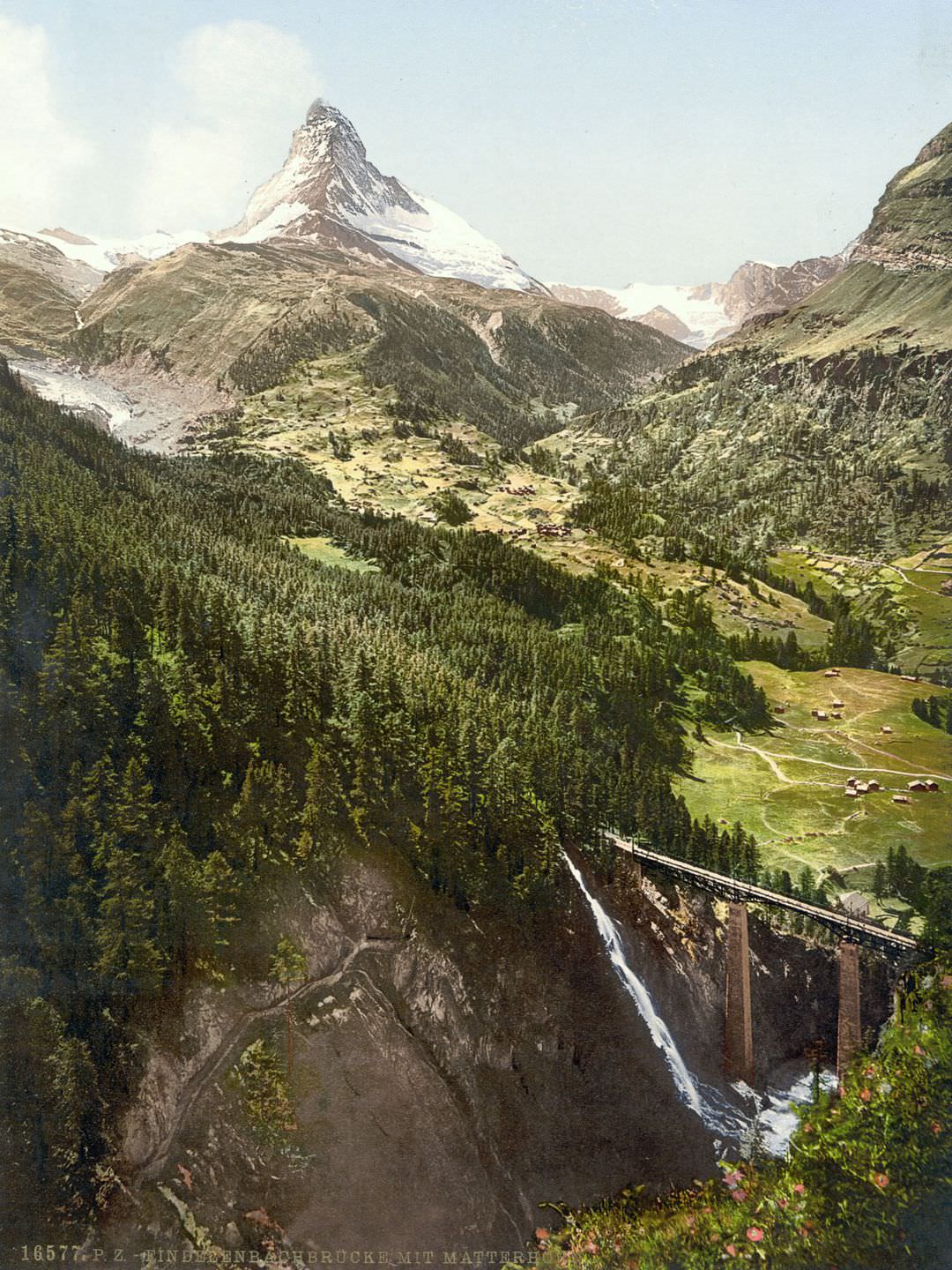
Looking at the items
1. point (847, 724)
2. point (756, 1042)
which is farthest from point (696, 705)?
point (756, 1042)

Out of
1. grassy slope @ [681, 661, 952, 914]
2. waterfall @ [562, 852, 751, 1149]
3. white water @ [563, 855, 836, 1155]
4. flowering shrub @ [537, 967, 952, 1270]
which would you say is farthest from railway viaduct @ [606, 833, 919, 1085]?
grassy slope @ [681, 661, 952, 914]

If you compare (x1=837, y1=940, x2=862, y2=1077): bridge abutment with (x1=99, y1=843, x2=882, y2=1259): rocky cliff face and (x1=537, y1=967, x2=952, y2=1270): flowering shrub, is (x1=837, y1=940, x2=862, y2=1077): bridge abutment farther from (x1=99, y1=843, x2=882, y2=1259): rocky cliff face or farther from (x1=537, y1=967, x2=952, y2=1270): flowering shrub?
(x1=537, y1=967, x2=952, y2=1270): flowering shrub

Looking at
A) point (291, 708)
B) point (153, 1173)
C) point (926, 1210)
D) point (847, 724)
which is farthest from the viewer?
point (847, 724)

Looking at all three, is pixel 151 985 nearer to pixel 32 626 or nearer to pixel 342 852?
pixel 342 852

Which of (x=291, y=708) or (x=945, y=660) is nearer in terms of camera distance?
(x=291, y=708)

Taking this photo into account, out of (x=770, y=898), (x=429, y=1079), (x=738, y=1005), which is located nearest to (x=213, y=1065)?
(x=429, y=1079)

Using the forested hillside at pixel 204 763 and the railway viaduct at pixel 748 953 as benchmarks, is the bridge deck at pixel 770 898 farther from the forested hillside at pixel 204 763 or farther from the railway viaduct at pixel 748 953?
the forested hillside at pixel 204 763
